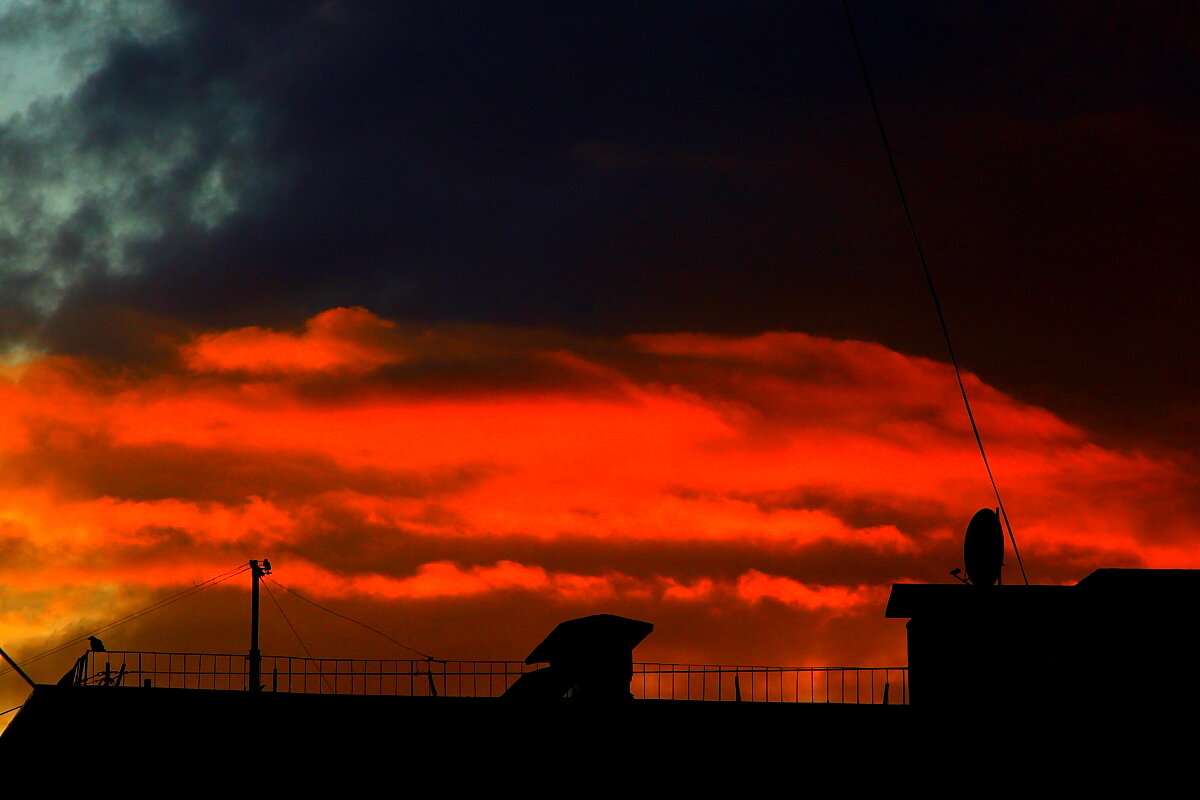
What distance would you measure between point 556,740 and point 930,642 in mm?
9198

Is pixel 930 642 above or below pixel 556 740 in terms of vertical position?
above

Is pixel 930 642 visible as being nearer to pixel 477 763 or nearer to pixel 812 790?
pixel 812 790

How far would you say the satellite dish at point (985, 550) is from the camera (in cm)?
3522

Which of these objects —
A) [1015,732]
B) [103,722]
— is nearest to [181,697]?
[103,722]

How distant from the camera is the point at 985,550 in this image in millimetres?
35250

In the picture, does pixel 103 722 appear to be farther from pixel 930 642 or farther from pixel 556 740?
pixel 930 642

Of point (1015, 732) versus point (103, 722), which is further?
point (103, 722)

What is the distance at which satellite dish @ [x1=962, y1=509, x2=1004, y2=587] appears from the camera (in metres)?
35.2

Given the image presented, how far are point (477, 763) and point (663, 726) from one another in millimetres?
4509

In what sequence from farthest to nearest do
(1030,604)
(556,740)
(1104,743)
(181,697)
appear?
1. (181,697)
2. (556,740)
3. (1030,604)
4. (1104,743)

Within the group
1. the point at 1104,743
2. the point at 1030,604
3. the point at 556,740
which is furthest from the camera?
the point at 556,740

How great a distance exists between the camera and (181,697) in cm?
3644

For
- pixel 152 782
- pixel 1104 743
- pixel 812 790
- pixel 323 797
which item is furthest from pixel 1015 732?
pixel 152 782

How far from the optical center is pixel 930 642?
3428 centimetres
